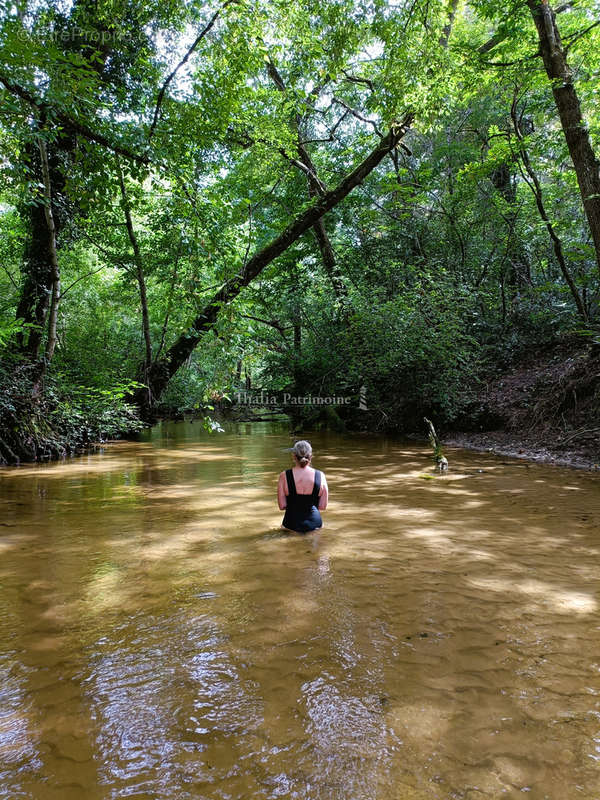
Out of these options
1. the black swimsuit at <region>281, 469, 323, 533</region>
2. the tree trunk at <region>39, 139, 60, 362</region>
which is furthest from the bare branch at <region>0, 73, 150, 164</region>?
the black swimsuit at <region>281, 469, 323, 533</region>

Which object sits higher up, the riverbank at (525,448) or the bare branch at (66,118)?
the bare branch at (66,118)

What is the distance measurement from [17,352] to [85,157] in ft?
22.8

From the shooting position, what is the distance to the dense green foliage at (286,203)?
7031mm

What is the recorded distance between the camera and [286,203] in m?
19.2

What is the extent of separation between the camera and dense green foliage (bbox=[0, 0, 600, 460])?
703 cm

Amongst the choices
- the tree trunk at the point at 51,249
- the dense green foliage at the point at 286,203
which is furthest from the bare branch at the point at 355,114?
the tree trunk at the point at 51,249

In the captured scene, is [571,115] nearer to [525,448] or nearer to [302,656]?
[525,448]

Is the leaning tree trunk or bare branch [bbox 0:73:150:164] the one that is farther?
the leaning tree trunk

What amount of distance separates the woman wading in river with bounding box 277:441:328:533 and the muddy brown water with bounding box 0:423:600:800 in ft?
0.73

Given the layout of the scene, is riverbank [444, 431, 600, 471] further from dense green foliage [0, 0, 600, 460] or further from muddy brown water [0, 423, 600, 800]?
muddy brown water [0, 423, 600, 800]

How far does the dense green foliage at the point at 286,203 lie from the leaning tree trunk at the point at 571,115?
52cm

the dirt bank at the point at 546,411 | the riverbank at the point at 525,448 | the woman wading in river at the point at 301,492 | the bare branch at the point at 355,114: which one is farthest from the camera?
the bare branch at the point at 355,114

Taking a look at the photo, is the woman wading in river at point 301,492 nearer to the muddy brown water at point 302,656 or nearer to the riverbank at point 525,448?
the muddy brown water at point 302,656

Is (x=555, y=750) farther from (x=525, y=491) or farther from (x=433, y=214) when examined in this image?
(x=433, y=214)
